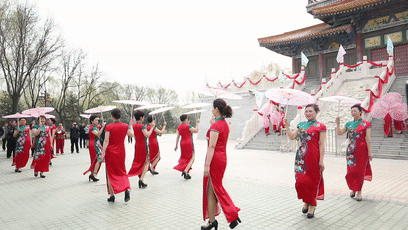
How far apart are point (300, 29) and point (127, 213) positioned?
26.5 m

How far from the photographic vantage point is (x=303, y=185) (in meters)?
4.38

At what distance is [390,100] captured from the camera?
26.2ft

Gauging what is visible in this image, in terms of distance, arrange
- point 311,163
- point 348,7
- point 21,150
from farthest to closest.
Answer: point 348,7 < point 21,150 < point 311,163

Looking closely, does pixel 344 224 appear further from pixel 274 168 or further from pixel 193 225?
pixel 274 168

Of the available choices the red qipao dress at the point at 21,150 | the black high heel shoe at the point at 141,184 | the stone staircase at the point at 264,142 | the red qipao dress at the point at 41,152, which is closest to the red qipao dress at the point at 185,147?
the black high heel shoe at the point at 141,184

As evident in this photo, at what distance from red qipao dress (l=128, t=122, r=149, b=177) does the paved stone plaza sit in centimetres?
37

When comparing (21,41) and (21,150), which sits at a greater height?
(21,41)

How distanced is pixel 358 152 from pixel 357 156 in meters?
0.08

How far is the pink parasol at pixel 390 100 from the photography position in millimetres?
7891

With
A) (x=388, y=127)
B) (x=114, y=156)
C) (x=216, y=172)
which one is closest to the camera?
(x=216, y=172)

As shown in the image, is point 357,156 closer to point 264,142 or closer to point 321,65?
point 264,142

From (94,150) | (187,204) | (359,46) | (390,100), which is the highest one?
(359,46)

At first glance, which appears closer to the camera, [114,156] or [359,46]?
[114,156]

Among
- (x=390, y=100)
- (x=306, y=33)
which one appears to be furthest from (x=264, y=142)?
(x=306, y=33)
